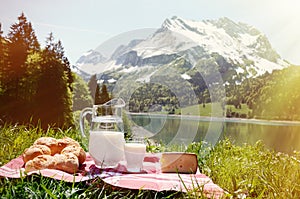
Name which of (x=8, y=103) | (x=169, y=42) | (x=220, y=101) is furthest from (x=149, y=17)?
(x=8, y=103)

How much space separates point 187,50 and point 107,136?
6.26ft

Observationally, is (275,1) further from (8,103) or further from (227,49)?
(8,103)

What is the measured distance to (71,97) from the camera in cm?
348

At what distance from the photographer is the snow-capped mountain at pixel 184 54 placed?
2672 mm

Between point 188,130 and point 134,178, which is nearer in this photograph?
point 134,178

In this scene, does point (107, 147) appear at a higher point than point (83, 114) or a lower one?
lower

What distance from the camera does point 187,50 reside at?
121 inches

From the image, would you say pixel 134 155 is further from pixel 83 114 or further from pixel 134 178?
pixel 83 114

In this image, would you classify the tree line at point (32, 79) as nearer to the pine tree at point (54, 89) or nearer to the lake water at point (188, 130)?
the pine tree at point (54, 89)

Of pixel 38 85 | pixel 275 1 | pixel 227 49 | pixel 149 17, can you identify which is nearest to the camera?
pixel 149 17

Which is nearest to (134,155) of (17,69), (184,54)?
(184,54)

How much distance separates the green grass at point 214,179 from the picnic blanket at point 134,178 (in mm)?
21

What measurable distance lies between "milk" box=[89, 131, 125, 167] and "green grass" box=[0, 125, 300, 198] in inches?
7.3

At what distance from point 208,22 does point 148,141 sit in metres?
2.97
